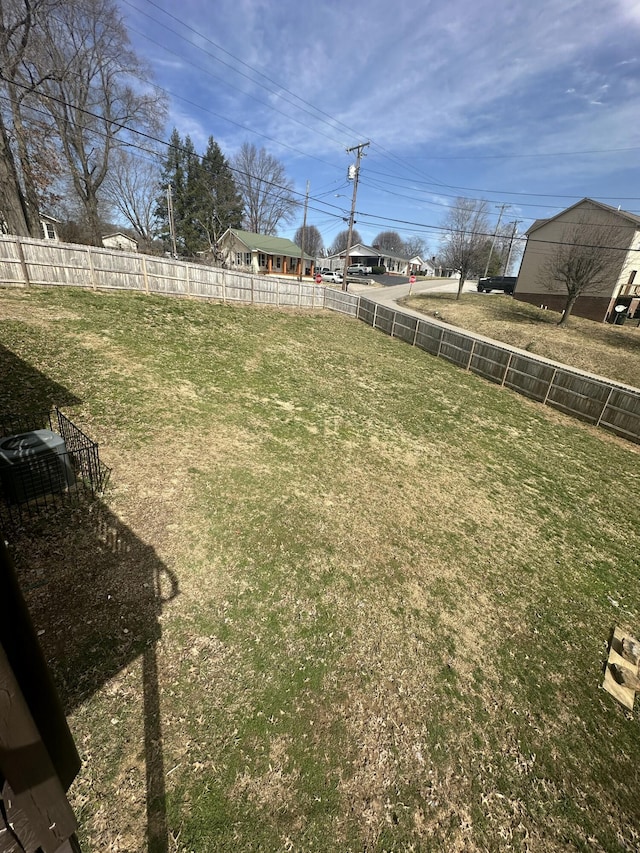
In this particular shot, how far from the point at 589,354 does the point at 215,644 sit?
22.9 m

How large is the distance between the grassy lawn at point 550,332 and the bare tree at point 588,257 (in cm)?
236

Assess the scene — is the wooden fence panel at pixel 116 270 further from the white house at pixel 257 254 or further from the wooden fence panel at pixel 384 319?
the white house at pixel 257 254

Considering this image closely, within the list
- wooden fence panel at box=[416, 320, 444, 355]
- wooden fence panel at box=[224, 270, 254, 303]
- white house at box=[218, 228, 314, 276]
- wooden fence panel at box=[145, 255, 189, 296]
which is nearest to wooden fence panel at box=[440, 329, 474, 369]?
wooden fence panel at box=[416, 320, 444, 355]

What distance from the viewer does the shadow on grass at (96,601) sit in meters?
3.41

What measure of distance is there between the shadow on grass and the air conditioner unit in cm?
37

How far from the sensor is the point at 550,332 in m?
23.5

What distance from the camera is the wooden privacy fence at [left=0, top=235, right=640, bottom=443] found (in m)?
12.5

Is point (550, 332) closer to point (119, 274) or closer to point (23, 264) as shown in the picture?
point (119, 274)

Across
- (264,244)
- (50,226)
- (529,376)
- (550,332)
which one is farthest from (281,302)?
(50,226)

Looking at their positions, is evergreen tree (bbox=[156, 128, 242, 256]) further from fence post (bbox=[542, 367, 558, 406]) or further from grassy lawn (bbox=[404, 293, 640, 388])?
fence post (bbox=[542, 367, 558, 406])

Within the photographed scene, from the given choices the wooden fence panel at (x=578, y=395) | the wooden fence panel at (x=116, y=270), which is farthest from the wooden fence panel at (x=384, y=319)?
the wooden fence panel at (x=116, y=270)

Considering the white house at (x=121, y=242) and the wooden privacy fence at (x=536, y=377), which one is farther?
the white house at (x=121, y=242)

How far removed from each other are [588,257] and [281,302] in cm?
1928

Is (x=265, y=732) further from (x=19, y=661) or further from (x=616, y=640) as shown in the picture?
(x=616, y=640)
